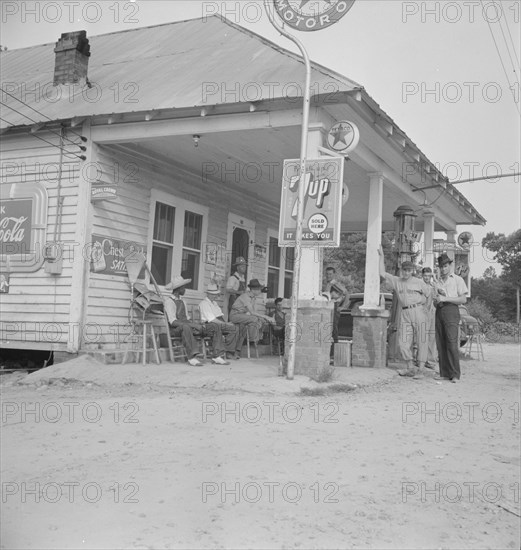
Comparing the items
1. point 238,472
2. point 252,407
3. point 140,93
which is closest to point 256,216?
point 140,93

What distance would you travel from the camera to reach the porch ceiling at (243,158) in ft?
32.1

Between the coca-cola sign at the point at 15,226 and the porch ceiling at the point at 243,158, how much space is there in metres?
1.83

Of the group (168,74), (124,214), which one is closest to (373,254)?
(124,214)

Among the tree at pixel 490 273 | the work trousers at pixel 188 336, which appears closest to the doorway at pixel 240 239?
the work trousers at pixel 188 336

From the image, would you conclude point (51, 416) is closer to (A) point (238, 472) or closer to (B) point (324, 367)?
(A) point (238, 472)

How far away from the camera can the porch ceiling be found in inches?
385

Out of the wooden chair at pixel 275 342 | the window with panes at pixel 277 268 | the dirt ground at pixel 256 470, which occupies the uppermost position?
the window with panes at pixel 277 268

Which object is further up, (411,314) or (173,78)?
(173,78)

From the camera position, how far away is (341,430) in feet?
19.1

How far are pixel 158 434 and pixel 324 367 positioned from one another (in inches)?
124

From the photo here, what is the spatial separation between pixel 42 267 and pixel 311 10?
565 centimetres

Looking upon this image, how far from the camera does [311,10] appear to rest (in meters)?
8.09

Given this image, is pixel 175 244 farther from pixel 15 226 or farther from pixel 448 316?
pixel 448 316

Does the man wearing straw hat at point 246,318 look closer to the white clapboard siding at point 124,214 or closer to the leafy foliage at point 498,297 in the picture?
the white clapboard siding at point 124,214
